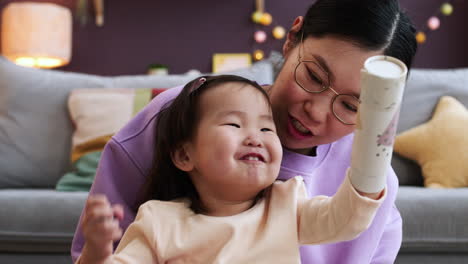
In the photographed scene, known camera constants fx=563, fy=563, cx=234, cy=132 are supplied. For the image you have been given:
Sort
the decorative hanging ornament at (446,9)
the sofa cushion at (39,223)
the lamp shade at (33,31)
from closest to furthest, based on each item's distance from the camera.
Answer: the sofa cushion at (39,223)
the lamp shade at (33,31)
the decorative hanging ornament at (446,9)

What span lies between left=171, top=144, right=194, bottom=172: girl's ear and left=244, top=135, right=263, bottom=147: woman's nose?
144 mm

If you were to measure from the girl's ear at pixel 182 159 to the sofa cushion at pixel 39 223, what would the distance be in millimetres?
1015

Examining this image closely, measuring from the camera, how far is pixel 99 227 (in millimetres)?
823

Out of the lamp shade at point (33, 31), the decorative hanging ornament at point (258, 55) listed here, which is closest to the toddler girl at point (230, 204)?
the lamp shade at point (33, 31)

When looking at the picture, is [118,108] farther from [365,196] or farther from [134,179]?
[365,196]

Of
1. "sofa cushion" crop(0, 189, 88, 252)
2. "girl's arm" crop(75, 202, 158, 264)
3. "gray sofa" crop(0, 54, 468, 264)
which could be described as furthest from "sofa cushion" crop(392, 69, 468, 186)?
"girl's arm" crop(75, 202, 158, 264)

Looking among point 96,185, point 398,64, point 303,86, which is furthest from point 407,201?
point 398,64

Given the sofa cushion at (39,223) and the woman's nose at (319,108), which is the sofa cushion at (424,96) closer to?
the sofa cushion at (39,223)

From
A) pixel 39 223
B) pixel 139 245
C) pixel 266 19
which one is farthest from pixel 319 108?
pixel 266 19

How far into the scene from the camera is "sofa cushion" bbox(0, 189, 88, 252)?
2.02m

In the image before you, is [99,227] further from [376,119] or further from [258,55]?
[258,55]

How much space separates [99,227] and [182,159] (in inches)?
12.3

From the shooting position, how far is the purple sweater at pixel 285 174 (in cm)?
123

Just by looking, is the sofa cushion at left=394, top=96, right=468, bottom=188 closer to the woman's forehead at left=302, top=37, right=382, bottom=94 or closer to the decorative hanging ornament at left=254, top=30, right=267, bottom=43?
the woman's forehead at left=302, top=37, right=382, bottom=94
